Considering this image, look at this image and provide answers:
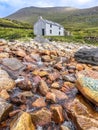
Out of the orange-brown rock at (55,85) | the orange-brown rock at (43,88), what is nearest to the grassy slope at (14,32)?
the orange-brown rock at (55,85)

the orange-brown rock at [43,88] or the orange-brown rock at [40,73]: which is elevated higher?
the orange-brown rock at [40,73]

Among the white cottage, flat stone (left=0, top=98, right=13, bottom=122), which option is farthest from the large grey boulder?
the white cottage

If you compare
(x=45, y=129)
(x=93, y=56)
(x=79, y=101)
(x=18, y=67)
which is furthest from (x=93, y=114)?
(x=93, y=56)

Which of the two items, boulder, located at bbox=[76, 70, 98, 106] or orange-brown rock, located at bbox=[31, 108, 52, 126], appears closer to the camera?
orange-brown rock, located at bbox=[31, 108, 52, 126]

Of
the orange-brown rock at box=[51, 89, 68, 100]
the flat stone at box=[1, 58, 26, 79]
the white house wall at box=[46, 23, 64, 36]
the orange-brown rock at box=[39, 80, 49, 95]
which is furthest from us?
the white house wall at box=[46, 23, 64, 36]

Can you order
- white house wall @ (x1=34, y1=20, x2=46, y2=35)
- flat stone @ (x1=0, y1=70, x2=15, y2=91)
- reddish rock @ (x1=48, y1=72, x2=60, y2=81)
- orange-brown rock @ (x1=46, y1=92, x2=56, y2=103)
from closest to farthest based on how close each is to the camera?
orange-brown rock @ (x1=46, y1=92, x2=56, y2=103)
flat stone @ (x1=0, y1=70, x2=15, y2=91)
reddish rock @ (x1=48, y1=72, x2=60, y2=81)
white house wall @ (x1=34, y1=20, x2=46, y2=35)

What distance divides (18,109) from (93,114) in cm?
201

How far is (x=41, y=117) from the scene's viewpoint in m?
6.78

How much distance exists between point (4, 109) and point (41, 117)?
96cm

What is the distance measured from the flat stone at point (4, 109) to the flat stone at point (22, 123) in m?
0.33

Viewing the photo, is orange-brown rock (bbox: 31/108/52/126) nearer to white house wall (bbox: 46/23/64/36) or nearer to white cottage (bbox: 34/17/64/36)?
white cottage (bbox: 34/17/64/36)

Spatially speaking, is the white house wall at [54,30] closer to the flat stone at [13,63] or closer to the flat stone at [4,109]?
the flat stone at [13,63]

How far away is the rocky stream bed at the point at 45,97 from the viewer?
6547 millimetres

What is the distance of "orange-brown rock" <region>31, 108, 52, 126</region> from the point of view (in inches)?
263
